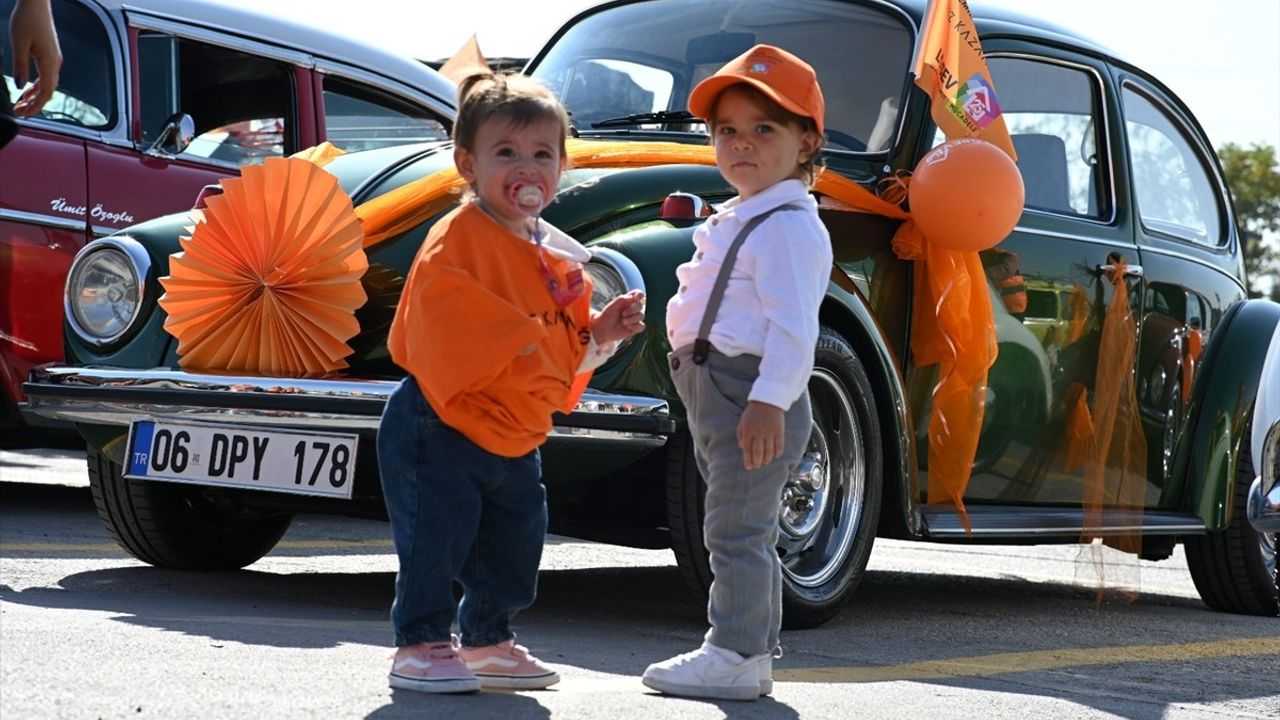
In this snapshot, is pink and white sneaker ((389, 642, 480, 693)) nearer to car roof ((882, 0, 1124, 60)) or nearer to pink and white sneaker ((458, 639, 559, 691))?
pink and white sneaker ((458, 639, 559, 691))

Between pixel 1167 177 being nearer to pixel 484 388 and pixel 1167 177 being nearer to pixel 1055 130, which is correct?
pixel 1055 130

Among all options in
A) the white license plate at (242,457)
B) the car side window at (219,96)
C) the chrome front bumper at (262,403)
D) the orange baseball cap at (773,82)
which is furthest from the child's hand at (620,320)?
the car side window at (219,96)

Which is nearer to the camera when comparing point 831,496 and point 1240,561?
point 831,496

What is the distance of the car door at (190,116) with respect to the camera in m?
7.12

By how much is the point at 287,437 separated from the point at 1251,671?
2.56 metres

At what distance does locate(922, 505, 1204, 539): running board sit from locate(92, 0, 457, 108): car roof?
3.69 m

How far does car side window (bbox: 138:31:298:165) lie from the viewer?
742 centimetres

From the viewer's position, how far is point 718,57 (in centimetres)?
575

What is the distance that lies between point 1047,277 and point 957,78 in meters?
0.74

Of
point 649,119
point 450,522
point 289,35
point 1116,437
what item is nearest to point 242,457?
point 450,522

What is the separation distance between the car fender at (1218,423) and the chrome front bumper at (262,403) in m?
2.70

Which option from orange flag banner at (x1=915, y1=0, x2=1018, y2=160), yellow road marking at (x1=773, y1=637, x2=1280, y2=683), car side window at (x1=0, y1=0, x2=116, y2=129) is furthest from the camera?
car side window at (x1=0, y1=0, x2=116, y2=129)

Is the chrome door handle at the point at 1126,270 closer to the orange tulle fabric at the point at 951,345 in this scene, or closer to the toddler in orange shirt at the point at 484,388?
the orange tulle fabric at the point at 951,345

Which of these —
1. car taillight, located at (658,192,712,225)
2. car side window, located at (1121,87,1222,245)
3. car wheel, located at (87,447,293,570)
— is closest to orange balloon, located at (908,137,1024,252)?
car taillight, located at (658,192,712,225)
